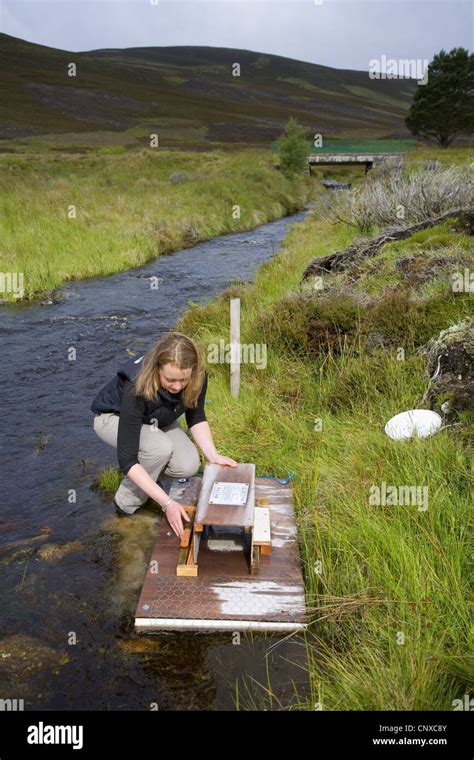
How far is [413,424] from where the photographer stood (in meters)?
4.93

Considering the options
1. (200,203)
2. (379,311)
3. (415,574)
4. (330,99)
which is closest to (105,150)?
(200,203)

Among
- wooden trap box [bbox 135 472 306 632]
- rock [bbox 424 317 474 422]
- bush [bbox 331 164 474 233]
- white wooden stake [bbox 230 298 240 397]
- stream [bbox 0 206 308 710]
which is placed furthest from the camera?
bush [bbox 331 164 474 233]

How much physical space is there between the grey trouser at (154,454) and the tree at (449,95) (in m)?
61.4

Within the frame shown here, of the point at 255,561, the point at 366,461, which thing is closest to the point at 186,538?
the point at 255,561

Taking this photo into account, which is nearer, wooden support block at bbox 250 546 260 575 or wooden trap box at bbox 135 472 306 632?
wooden trap box at bbox 135 472 306 632

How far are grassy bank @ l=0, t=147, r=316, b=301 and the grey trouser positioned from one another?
8.12m

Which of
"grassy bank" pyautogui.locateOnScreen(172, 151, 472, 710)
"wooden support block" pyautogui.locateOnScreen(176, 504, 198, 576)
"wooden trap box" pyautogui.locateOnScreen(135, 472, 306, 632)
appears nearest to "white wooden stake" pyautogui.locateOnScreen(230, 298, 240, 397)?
"grassy bank" pyautogui.locateOnScreen(172, 151, 472, 710)

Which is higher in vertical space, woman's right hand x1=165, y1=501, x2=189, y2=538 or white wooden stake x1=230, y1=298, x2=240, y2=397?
white wooden stake x1=230, y1=298, x2=240, y2=397

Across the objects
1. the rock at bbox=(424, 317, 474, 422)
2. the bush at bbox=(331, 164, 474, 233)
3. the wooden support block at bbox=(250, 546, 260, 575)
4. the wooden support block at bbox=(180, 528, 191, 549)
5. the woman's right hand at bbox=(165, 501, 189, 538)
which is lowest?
the wooden support block at bbox=(250, 546, 260, 575)

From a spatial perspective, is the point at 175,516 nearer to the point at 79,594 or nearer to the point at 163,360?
the point at 79,594

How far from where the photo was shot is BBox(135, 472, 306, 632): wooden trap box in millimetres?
3646

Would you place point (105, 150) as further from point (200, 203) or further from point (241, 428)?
point (241, 428)

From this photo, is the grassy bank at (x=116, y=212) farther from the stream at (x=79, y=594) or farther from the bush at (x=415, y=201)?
the stream at (x=79, y=594)

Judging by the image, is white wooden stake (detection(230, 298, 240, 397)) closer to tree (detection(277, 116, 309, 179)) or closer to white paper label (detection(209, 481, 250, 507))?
white paper label (detection(209, 481, 250, 507))
